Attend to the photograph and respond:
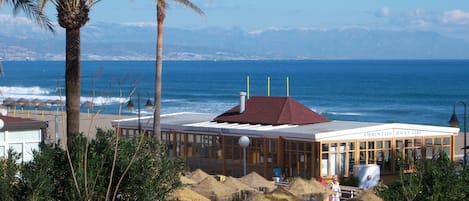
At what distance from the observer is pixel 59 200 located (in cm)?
1420

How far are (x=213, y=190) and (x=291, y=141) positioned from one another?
726 centimetres

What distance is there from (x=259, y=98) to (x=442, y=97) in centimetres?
8776

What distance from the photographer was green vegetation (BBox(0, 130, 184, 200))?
13.7 m

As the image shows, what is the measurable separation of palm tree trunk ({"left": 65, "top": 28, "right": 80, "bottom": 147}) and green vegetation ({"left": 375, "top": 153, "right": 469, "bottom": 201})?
5.13 m

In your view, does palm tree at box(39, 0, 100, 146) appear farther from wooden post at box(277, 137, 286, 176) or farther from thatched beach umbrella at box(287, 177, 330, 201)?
wooden post at box(277, 137, 286, 176)

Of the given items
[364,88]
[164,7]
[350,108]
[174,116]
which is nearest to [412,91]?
[364,88]

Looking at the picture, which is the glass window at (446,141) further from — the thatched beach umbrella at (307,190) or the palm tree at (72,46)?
the palm tree at (72,46)

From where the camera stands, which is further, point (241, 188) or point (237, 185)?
point (237, 185)

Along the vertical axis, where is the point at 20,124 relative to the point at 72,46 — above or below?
below

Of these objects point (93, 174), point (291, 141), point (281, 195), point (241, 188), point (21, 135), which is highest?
point (93, 174)

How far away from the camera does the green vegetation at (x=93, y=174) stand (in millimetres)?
13727

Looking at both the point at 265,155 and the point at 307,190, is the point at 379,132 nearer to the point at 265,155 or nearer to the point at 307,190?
the point at 265,155

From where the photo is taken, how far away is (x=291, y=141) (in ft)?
111

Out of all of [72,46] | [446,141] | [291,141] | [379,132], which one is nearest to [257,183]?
[291,141]
